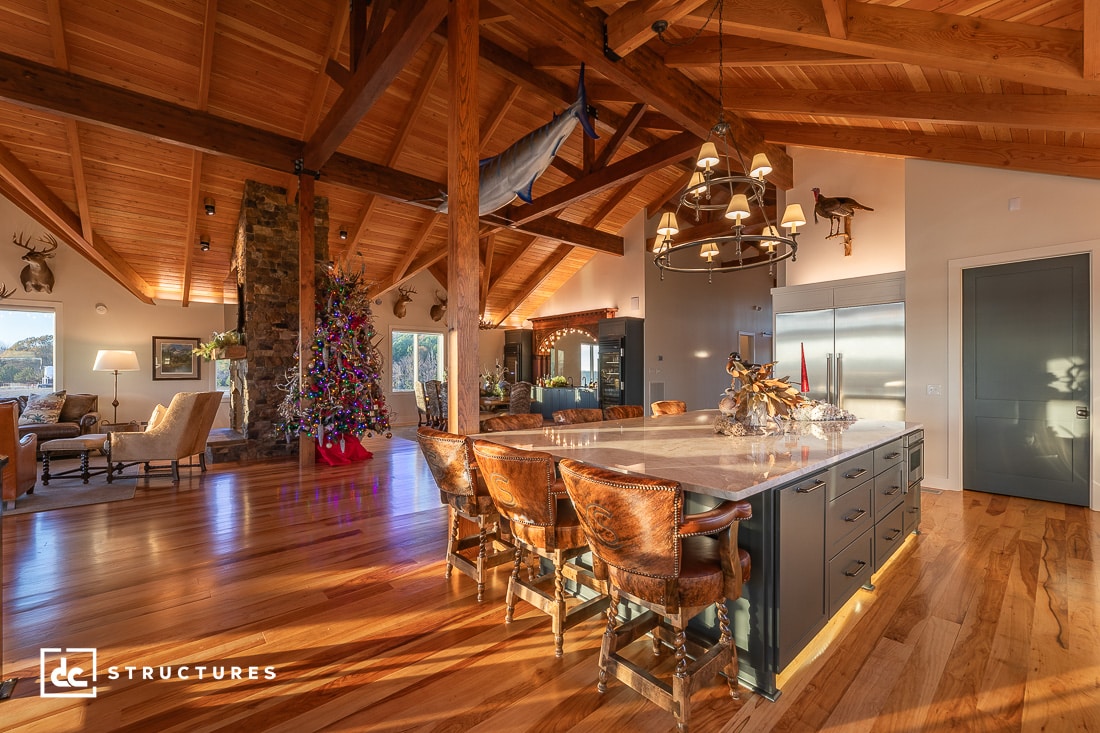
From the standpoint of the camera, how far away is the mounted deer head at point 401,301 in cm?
1045

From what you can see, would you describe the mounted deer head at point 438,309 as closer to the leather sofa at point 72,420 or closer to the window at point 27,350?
the leather sofa at point 72,420

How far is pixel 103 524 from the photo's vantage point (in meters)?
3.87

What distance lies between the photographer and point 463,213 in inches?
124

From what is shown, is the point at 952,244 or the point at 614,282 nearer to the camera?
the point at 952,244

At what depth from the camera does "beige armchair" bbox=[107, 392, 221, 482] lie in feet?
16.5

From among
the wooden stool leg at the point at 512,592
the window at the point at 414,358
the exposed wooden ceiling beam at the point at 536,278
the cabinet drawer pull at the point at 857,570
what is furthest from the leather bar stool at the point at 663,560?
the window at the point at 414,358

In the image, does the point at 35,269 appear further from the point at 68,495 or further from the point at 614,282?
the point at 614,282

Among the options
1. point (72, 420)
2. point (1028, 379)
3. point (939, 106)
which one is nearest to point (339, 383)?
point (72, 420)

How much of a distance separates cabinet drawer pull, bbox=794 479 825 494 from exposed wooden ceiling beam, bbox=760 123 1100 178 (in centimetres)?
445

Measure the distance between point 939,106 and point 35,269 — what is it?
1198cm

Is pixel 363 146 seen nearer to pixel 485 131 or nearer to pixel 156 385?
pixel 485 131

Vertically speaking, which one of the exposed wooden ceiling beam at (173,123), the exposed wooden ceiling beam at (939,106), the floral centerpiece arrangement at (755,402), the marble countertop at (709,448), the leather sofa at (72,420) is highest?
the exposed wooden ceiling beam at (173,123)

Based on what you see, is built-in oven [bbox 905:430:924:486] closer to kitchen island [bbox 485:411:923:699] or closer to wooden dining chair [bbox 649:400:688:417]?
kitchen island [bbox 485:411:923:699]

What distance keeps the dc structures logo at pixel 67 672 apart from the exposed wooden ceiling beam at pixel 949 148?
22.6 feet
